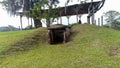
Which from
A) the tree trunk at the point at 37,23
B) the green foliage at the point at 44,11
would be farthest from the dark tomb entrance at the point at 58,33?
the tree trunk at the point at 37,23

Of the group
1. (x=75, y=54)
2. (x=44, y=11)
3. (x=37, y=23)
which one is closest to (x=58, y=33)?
(x=75, y=54)

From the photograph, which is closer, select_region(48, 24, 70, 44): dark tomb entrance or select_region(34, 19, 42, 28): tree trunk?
select_region(48, 24, 70, 44): dark tomb entrance

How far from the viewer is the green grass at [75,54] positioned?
1039cm

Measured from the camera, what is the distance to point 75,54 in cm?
1183

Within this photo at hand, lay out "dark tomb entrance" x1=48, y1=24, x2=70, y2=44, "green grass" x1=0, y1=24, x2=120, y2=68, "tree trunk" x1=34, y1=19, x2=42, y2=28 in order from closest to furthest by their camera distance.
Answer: "green grass" x1=0, y1=24, x2=120, y2=68 → "dark tomb entrance" x1=48, y1=24, x2=70, y2=44 → "tree trunk" x1=34, y1=19, x2=42, y2=28

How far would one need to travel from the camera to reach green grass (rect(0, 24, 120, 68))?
409 inches

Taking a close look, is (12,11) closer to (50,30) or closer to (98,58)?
(50,30)

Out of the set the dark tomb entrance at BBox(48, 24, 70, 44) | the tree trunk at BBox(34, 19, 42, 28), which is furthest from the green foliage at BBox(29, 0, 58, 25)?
the dark tomb entrance at BBox(48, 24, 70, 44)

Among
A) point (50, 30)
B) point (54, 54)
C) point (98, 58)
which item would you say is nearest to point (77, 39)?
point (50, 30)

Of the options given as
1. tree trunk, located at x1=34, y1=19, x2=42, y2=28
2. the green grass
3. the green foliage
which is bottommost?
the green grass

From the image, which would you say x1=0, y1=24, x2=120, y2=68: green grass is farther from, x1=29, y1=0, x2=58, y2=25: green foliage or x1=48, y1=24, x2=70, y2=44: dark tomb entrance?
x1=29, y1=0, x2=58, y2=25: green foliage

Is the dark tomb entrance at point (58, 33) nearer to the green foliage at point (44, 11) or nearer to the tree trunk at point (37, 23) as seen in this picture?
the green foliage at point (44, 11)

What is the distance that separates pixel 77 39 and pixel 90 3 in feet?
26.7

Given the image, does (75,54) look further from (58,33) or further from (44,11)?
(44,11)
